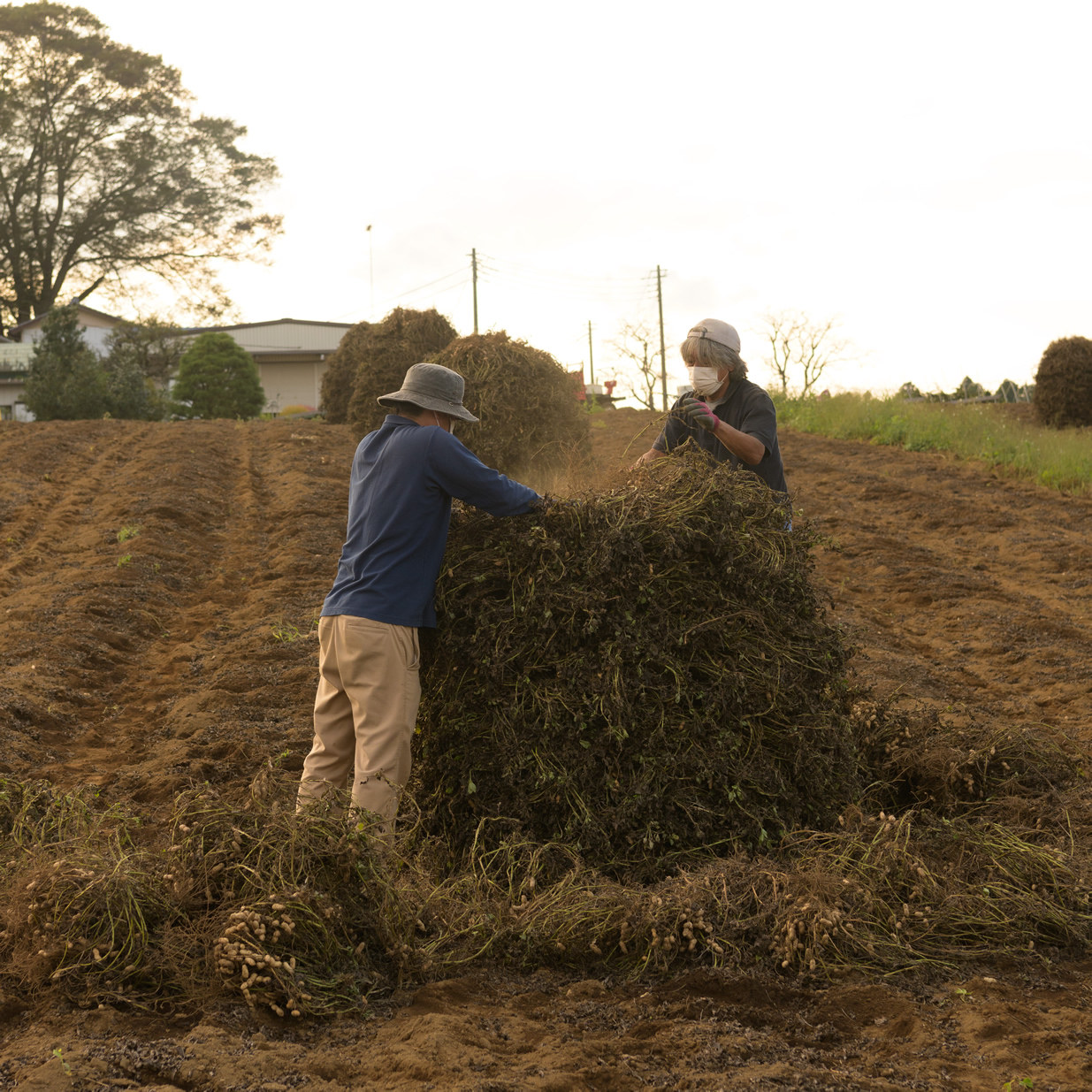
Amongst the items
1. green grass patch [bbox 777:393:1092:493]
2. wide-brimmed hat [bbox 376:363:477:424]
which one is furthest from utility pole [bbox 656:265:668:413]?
wide-brimmed hat [bbox 376:363:477:424]

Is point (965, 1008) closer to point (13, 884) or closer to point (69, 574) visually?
point (13, 884)

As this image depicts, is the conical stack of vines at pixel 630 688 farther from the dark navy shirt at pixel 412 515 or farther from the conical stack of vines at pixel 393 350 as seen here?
the conical stack of vines at pixel 393 350

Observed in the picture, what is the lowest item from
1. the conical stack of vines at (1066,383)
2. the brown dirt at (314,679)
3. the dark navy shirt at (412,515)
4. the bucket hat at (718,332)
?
the brown dirt at (314,679)

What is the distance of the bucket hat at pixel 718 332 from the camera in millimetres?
4457

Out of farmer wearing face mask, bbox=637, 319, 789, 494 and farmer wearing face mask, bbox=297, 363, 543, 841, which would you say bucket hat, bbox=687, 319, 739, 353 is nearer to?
farmer wearing face mask, bbox=637, 319, 789, 494

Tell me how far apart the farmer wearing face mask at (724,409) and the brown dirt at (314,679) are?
40.0 inches

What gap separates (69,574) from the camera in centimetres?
894

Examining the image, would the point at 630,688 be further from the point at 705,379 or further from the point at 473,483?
the point at 705,379

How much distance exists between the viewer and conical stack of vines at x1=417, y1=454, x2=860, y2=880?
362 centimetres

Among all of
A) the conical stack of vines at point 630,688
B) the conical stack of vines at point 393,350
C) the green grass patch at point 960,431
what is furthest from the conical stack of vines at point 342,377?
the conical stack of vines at point 630,688

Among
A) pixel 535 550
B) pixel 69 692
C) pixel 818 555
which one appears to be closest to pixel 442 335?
pixel 818 555

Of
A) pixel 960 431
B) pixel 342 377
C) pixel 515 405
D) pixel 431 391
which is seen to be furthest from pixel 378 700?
pixel 342 377

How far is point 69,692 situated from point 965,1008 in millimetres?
5159

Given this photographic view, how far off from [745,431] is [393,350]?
10761 mm
